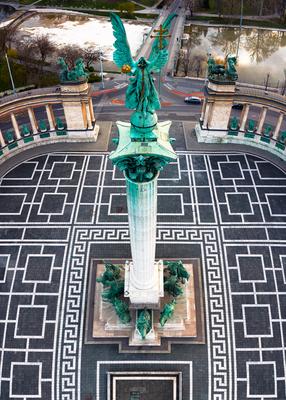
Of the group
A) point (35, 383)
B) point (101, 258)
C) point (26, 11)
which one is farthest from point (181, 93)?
point (26, 11)

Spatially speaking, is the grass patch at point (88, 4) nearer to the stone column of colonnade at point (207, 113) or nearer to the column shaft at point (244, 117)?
the stone column of colonnade at point (207, 113)

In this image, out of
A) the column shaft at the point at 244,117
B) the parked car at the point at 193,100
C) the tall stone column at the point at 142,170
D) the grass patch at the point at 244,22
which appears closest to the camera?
the tall stone column at the point at 142,170

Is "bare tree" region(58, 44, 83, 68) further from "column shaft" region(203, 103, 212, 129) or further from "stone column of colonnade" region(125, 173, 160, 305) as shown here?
"stone column of colonnade" region(125, 173, 160, 305)

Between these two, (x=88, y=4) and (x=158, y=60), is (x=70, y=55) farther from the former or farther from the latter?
(x=158, y=60)

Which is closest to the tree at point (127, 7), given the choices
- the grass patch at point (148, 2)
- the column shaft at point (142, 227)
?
the grass patch at point (148, 2)

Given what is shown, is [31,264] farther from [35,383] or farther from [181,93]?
[181,93]

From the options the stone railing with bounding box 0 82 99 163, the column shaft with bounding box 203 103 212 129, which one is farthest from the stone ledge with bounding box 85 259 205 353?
the stone railing with bounding box 0 82 99 163
